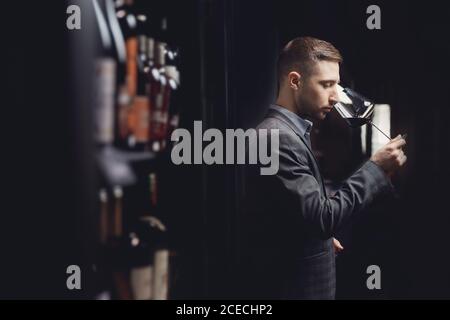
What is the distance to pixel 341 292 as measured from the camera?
1.95 meters

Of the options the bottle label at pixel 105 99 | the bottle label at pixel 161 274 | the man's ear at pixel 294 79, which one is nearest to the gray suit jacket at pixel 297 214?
the man's ear at pixel 294 79

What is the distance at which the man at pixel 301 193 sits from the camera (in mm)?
1514

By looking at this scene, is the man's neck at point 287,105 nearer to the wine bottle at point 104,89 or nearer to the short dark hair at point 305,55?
the short dark hair at point 305,55

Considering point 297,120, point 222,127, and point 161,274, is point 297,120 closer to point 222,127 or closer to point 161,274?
point 222,127

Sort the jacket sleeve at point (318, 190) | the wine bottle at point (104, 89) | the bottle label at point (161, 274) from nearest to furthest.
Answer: the wine bottle at point (104, 89) → the jacket sleeve at point (318, 190) → the bottle label at point (161, 274)

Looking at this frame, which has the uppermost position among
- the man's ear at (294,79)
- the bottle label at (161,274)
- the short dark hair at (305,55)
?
the short dark hair at (305,55)

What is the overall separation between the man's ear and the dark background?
0.19 m

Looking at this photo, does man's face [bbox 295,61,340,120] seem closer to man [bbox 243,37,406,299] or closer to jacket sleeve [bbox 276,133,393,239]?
man [bbox 243,37,406,299]

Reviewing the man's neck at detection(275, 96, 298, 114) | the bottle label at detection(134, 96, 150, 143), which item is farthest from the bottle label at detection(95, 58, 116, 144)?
the man's neck at detection(275, 96, 298, 114)

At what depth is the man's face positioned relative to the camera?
5.38 feet

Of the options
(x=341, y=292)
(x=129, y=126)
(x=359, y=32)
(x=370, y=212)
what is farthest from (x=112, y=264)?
(x=359, y=32)

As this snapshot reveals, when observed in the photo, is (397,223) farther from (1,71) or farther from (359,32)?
(1,71)

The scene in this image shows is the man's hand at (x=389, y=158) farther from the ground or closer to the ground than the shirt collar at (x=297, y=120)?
closer to the ground

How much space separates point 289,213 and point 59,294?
2.19 feet
